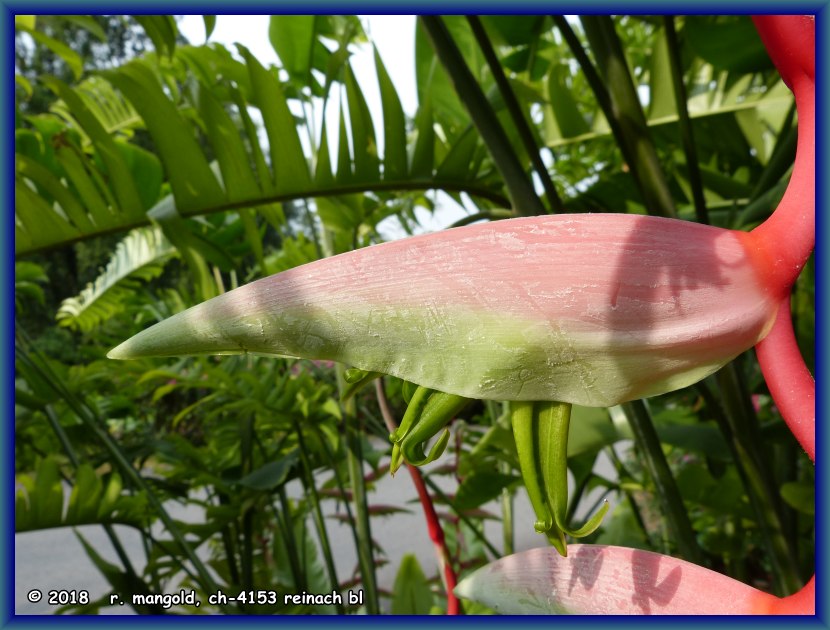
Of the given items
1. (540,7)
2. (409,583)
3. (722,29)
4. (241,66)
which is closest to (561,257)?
(540,7)

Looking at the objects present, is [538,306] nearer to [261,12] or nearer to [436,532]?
[261,12]

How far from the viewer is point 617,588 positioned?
0.15m

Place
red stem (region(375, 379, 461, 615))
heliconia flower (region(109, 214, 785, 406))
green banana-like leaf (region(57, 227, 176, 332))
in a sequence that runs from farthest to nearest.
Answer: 1. green banana-like leaf (region(57, 227, 176, 332))
2. red stem (region(375, 379, 461, 615))
3. heliconia flower (region(109, 214, 785, 406))

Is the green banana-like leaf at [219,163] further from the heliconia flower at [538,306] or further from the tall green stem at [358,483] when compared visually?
the heliconia flower at [538,306]

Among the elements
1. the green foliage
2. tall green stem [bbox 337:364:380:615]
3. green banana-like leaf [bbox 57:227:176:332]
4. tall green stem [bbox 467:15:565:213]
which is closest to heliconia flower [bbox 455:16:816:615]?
tall green stem [bbox 467:15:565:213]

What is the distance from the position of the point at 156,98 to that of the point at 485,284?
1.31 feet

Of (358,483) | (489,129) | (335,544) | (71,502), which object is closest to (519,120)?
(489,129)

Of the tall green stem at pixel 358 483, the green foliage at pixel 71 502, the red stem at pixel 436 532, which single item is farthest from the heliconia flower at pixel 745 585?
the green foliage at pixel 71 502

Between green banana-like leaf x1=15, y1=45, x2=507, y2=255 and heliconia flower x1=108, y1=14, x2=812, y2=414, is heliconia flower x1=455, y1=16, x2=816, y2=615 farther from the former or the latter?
green banana-like leaf x1=15, y1=45, x2=507, y2=255

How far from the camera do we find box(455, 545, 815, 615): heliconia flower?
14 centimetres

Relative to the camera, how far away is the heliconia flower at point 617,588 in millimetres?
138

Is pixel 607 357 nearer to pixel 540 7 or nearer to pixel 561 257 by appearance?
pixel 561 257

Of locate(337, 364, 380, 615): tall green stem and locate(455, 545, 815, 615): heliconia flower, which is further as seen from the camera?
locate(337, 364, 380, 615): tall green stem

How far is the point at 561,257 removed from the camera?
0.12m
